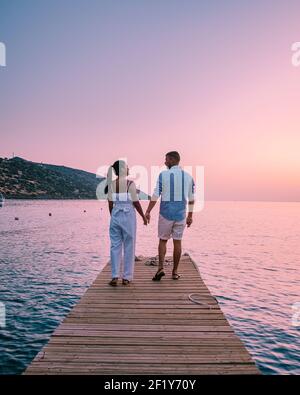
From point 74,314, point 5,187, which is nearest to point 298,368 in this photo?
point 74,314

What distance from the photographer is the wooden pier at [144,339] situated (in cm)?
472

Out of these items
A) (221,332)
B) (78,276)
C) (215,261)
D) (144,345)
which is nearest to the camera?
(144,345)

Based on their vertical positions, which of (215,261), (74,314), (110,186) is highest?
(110,186)

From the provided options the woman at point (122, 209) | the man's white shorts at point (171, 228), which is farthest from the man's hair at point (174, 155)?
the man's white shorts at point (171, 228)

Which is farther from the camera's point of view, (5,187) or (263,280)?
(5,187)

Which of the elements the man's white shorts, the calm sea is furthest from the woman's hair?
the calm sea

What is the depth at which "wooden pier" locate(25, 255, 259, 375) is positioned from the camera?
472 cm

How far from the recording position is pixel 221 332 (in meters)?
6.04

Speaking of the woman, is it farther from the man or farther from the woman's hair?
the man

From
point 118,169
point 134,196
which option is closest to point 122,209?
point 134,196

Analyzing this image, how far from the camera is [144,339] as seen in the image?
573cm

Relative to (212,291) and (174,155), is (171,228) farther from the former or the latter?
(212,291)

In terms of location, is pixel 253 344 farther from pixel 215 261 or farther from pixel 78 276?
pixel 215 261
